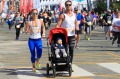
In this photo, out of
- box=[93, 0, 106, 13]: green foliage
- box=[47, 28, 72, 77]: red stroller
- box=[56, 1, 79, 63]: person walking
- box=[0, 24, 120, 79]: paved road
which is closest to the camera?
box=[47, 28, 72, 77]: red stroller

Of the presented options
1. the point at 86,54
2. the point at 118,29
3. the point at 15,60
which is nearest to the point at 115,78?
the point at 15,60

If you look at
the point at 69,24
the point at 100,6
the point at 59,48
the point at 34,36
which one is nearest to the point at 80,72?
the point at 59,48

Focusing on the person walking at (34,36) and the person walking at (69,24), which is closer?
the person walking at (69,24)

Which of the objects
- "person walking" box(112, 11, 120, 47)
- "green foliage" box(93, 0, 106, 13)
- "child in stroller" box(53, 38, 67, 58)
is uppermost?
"child in stroller" box(53, 38, 67, 58)

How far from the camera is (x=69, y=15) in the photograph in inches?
495

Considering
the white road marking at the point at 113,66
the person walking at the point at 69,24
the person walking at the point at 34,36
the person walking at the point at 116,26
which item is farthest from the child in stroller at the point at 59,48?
the person walking at the point at 116,26

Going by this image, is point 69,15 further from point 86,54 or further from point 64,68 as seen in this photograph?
point 86,54

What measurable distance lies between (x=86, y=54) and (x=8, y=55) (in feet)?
9.82

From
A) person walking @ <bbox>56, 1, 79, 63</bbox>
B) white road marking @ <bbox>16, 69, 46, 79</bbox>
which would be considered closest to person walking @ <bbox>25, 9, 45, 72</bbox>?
white road marking @ <bbox>16, 69, 46, 79</bbox>

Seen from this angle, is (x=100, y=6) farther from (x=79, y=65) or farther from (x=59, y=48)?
(x=59, y=48)

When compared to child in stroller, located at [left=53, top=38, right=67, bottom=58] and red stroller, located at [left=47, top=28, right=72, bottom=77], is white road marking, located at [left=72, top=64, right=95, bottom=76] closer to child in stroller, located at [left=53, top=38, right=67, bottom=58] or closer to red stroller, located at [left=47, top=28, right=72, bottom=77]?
red stroller, located at [left=47, top=28, right=72, bottom=77]

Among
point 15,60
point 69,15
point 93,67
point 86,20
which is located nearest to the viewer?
point 69,15

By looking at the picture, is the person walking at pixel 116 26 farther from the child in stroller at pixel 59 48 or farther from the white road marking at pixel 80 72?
the child in stroller at pixel 59 48

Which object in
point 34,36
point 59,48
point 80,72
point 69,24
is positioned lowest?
point 80,72
